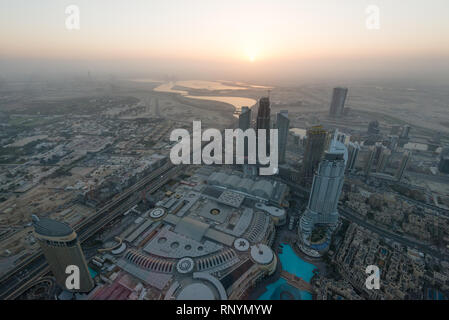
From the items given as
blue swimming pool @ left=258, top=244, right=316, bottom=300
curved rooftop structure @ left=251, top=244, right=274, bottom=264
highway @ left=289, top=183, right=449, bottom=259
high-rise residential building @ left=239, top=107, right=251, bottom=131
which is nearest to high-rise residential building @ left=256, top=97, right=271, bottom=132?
high-rise residential building @ left=239, top=107, right=251, bottom=131

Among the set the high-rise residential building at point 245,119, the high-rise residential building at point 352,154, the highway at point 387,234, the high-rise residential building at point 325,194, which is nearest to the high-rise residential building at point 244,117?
the high-rise residential building at point 245,119

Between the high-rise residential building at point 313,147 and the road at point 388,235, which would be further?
the high-rise residential building at point 313,147

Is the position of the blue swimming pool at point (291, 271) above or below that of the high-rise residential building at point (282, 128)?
below

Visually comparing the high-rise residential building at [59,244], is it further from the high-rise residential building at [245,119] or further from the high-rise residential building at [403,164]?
the high-rise residential building at [403,164]

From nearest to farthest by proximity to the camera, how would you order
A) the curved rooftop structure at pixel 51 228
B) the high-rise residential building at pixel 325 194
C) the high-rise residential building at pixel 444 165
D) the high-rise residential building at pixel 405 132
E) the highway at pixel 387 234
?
the curved rooftop structure at pixel 51 228 → the high-rise residential building at pixel 325 194 → the highway at pixel 387 234 → the high-rise residential building at pixel 444 165 → the high-rise residential building at pixel 405 132

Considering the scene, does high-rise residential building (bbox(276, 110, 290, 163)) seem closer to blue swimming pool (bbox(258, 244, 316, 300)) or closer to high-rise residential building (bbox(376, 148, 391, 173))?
high-rise residential building (bbox(376, 148, 391, 173))

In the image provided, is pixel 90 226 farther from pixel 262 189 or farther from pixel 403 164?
pixel 403 164

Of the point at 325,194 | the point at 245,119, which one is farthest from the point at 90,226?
the point at 245,119
